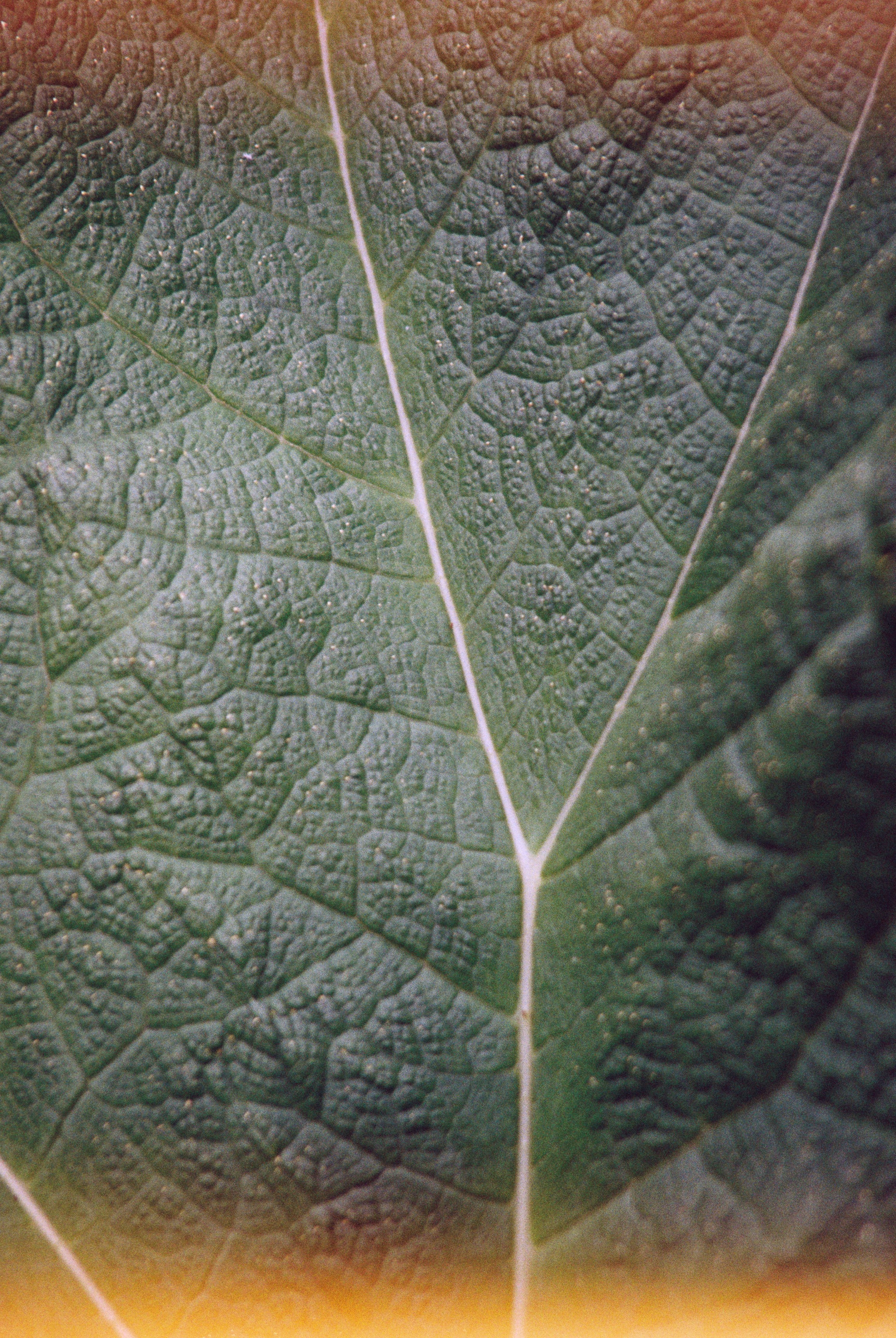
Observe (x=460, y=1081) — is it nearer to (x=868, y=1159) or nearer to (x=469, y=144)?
(x=868, y=1159)

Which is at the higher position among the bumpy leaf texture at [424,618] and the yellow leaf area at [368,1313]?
the bumpy leaf texture at [424,618]

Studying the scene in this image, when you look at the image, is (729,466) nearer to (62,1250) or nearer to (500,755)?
(500,755)

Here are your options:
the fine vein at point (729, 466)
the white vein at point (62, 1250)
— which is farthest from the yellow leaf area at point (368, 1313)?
the fine vein at point (729, 466)

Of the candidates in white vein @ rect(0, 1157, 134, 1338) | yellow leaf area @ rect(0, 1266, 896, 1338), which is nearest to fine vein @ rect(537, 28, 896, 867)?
yellow leaf area @ rect(0, 1266, 896, 1338)

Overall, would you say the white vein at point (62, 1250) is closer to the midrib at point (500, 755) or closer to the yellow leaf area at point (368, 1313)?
the yellow leaf area at point (368, 1313)

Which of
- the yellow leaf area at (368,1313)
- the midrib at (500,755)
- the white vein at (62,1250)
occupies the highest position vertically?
the midrib at (500,755)
